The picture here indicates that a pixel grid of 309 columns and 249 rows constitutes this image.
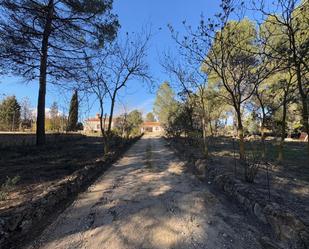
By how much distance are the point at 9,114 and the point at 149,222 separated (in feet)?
140

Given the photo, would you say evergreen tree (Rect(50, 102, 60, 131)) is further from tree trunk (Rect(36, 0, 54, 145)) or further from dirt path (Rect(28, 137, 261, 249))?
dirt path (Rect(28, 137, 261, 249))

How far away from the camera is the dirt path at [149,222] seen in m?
3.09

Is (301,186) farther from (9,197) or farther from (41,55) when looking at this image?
(41,55)

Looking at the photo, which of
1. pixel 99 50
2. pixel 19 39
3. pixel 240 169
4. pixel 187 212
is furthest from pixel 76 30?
pixel 187 212

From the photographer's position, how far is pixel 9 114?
40031 millimetres

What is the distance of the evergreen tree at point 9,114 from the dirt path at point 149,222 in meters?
37.7

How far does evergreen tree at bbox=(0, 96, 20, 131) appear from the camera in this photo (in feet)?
127

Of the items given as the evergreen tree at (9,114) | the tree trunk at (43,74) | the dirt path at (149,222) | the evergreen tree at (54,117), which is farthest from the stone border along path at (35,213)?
the evergreen tree at (9,114)

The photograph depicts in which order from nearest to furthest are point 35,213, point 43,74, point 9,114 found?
1. point 35,213
2. point 43,74
3. point 9,114

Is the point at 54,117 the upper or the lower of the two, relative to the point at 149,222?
upper

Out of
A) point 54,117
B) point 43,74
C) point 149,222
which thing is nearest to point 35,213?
point 149,222

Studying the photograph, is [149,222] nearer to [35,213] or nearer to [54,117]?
[35,213]

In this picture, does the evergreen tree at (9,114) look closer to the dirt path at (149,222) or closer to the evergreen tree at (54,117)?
the evergreen tree at (54,117)

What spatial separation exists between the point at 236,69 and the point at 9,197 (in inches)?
295
